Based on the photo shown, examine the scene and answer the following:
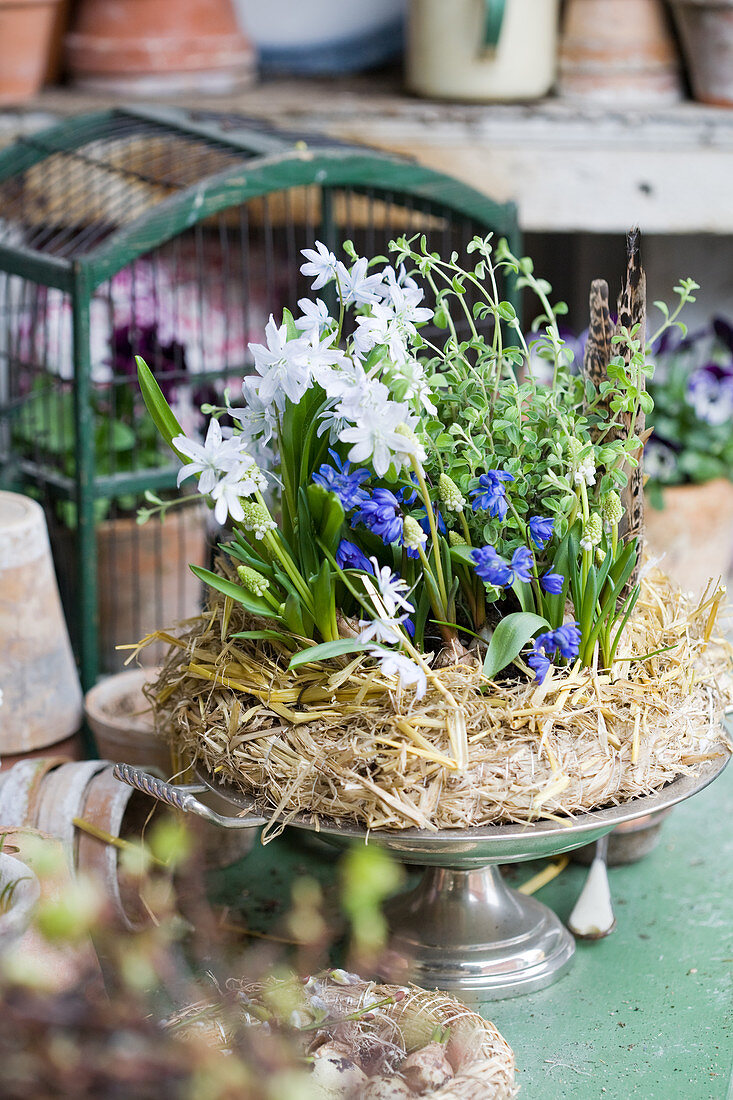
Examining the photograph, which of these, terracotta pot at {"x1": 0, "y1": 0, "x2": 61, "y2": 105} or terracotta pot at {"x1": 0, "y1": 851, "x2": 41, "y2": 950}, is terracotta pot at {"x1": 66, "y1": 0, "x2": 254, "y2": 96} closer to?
terracotta pot at {"x1": 0, "y1": 0, "x2": 61, "y2": 105}

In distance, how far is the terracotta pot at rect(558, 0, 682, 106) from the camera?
2285 millimetres

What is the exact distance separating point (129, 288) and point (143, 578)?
0.58m

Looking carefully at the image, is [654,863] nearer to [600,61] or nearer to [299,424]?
[299,424]

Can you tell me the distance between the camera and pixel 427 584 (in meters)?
1.02

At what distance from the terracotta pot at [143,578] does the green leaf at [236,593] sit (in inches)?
36.4

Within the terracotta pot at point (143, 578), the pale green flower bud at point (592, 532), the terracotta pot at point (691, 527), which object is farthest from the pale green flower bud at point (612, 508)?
the terracotta pot at point (691, 527)

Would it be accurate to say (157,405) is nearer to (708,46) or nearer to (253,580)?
(253,580)

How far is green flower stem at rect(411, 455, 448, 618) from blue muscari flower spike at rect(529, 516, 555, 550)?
0.08 meters

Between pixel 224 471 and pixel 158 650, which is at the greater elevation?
pixel 224 471

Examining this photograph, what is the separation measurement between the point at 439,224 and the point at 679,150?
451 millimetres

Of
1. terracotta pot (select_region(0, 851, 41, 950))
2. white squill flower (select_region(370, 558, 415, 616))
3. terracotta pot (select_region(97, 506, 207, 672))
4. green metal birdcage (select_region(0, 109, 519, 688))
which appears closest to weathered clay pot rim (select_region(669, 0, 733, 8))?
green metal birdcage (select_region(0, 109, 519, 688))

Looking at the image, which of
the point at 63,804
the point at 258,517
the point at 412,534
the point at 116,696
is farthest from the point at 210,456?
the point at 116,696

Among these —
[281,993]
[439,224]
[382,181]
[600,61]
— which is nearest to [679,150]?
[600,61]

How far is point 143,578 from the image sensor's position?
6.58 feet
